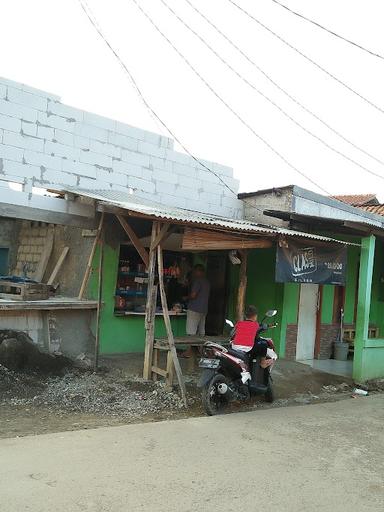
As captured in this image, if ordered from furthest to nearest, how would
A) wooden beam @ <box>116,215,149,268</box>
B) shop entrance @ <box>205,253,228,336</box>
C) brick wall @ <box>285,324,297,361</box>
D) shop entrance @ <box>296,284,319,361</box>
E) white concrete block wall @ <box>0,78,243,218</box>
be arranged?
shop entrance @ <box>205,253,228,336</box>
shop entrance @ <box>296,284,319,361</box>
brick wall @ <box>285,324,297,361</box>
white concrete block wall @ <box>0,78,243,218</box>
wooden beam @ <box>116,215,149,268</box>

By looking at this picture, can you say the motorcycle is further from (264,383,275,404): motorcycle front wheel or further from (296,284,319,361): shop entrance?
(296,284,319,361): shop entrance

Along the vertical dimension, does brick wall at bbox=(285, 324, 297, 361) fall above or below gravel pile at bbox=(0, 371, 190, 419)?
above

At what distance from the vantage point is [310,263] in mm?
Result: 9195

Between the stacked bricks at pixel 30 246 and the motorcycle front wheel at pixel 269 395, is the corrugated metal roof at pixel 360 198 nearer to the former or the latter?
the stacked bricks at pixel 30 246

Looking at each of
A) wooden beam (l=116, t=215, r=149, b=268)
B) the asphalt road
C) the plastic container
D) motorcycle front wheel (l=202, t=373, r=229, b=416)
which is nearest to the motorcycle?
motorcycle front wheel (l=202, t=373, r=229, b=416)

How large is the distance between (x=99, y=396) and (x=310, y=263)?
14.3ft

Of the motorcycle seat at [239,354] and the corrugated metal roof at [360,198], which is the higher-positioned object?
the corrugated metal roof at [360,198]

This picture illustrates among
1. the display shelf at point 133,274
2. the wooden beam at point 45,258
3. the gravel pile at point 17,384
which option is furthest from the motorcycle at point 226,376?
the wooden beam at point 45,258

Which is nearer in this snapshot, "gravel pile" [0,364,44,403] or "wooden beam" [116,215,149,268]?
"gravel pile" [0,364,44,403]

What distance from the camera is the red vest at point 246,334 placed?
715cm

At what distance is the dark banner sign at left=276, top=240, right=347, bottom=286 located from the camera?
868 cm

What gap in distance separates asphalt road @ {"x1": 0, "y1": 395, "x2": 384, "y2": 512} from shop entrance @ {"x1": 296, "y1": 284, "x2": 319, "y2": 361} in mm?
4917

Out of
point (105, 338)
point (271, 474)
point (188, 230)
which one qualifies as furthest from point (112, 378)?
point (271, 474)

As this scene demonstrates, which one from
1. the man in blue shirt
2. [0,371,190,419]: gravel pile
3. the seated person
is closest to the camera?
[0,371,190,419]: gravel pile
